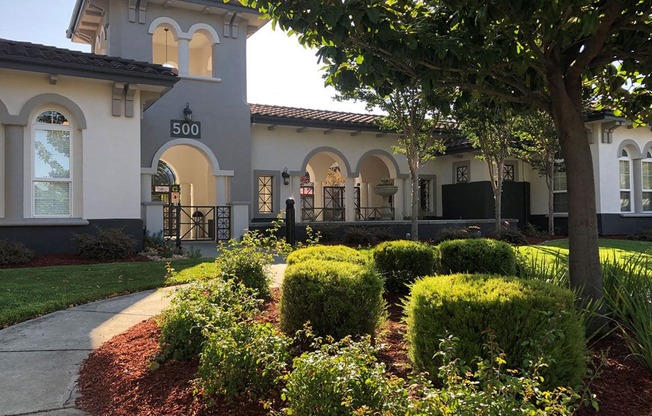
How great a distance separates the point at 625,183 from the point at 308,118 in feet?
43.0

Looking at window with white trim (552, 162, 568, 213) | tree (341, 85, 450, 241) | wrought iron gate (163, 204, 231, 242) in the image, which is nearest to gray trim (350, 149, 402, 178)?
tree (341, 85, 450, 241)

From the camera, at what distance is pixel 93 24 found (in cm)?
1702

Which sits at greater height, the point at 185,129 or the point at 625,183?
the point at 185,129

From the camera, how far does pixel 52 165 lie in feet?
39.0

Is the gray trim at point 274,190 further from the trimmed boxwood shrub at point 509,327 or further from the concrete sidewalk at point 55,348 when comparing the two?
the trimmed boxwood shrub at point 509,327

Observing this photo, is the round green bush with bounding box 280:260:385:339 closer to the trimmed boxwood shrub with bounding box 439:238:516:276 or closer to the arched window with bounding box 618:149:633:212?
the trimmed boxwood shrub with bounding box 439:238:516:276

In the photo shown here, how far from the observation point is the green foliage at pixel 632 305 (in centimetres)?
370

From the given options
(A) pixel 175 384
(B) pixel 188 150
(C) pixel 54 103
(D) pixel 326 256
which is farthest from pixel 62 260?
(B) pixel 188 150

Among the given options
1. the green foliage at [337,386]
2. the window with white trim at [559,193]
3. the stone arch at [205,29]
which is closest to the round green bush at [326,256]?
the green foliage at [337,386]

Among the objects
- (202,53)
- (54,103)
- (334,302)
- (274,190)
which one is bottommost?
(334,302)

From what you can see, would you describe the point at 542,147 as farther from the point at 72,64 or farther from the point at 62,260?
the point at 62,260

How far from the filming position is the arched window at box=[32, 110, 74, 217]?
38.4 ft

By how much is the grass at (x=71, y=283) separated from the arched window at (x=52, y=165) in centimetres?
292

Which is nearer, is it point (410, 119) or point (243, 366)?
point (243, 366)
